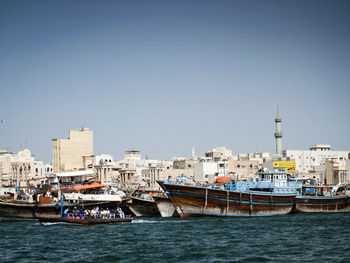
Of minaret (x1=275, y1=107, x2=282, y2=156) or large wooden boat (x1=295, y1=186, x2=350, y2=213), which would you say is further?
minaret (x1=275, y1=107, x2=282, y2=156)

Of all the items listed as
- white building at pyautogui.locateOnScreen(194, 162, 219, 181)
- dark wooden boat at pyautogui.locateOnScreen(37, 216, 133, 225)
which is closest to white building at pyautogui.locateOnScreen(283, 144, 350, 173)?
white building at pyautogui.locateOnScreen(194, 162, 219, 181)

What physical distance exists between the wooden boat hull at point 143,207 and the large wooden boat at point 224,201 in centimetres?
903

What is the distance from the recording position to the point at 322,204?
64.4 meters

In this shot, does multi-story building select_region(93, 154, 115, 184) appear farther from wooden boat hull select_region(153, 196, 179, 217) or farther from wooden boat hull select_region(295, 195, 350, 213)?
wooden boat hull select_region(295, 195, 350, 213)

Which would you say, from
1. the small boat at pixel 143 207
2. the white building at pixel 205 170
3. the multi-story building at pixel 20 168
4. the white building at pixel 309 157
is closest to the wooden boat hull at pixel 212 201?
the small boat at pixel 143 207

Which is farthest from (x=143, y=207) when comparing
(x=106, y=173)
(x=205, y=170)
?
(x=205, y=170)

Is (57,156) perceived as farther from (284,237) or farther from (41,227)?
(284,237)

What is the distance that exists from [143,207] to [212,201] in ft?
40.8

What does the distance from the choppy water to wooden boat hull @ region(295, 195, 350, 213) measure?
7.95 m

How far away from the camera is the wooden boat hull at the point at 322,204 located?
2443 inches

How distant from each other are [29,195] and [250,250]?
35.2 meters

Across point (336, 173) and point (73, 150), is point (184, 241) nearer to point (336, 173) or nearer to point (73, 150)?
point (336, 173)

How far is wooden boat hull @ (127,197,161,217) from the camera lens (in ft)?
212

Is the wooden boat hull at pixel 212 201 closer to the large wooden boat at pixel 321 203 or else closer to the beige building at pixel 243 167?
the large wooden boat at pixel 321 203
